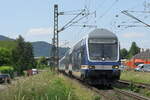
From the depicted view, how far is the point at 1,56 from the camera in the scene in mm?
94375

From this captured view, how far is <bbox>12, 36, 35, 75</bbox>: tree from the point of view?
91175 millimetres

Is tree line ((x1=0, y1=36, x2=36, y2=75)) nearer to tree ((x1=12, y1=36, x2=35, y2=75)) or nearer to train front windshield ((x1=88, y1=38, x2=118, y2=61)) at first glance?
tree ((x1=12, y1=36, x2=35, y2=75))

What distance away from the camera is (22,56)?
96.8 metres

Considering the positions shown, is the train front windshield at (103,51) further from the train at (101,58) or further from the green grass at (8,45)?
the green grass at (8,45)

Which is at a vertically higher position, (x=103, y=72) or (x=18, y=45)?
(x=18, y=45)

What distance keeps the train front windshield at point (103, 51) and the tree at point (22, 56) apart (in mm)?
58168

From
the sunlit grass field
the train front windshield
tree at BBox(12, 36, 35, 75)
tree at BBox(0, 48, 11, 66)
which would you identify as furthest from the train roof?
tree at BBox(0, 48, 11, 66)

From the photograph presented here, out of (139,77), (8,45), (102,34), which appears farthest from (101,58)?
(8,45)

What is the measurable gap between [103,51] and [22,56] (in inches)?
2801

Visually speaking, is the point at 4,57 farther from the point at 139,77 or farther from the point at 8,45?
the point at 139,77

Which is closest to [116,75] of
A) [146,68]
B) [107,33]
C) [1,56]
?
[107,33]

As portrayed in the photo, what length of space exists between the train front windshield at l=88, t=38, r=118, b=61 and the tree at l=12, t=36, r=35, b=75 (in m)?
58.2

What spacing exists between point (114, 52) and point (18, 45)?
80688mm

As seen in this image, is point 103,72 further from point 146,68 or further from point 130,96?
point 146,68
